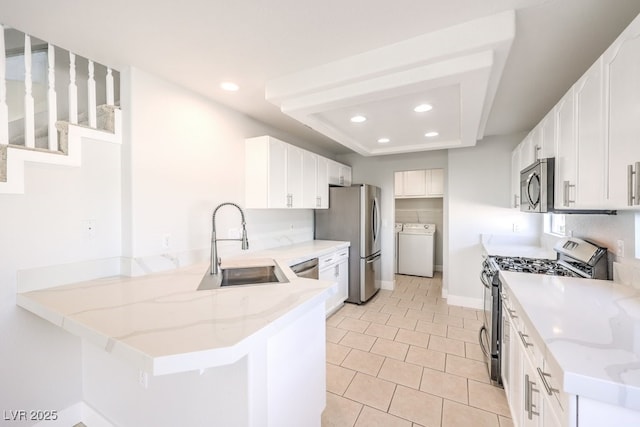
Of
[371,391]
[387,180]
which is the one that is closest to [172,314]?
[371,391]

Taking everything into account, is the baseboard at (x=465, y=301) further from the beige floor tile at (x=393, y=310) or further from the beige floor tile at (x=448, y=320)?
the beige floor tile at (x=393, y=310)

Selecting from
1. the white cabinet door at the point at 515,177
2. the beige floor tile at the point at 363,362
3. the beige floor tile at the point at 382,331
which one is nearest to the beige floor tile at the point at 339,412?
the beige floor tile at the point at 363,362

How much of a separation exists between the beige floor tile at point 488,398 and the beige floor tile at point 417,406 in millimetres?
255

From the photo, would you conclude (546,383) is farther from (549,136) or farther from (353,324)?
(353,324)

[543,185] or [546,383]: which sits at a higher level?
[543,185]

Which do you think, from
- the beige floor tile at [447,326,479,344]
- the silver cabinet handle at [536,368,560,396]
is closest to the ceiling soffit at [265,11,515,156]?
the silver cabinet handle at [536,368,560,396]

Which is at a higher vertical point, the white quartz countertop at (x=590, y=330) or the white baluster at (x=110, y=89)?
the white baluster at (x=110, y=89)

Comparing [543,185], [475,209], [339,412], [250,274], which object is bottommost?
[339,412]

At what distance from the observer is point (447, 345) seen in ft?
8.53

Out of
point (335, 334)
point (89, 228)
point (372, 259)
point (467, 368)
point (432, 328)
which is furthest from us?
point (372, 259)

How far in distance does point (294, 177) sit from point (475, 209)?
→ 8.26 feet

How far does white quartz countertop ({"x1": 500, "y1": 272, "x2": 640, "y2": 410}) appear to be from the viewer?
702 millimetres

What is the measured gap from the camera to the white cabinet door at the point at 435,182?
16.9 feet

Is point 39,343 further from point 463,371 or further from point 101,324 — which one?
point 463,371
